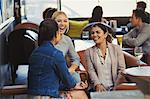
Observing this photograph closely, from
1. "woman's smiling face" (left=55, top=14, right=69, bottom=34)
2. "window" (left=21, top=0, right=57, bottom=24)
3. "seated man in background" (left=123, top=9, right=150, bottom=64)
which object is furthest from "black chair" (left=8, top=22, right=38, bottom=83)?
"window" (left=21, top=0, right=57, bottom=24)

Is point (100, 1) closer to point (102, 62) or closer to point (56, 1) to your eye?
point (56, 1)

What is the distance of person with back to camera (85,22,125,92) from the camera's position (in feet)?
11.4

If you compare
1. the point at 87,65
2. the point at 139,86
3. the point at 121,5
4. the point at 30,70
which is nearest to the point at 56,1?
the point at 121,5

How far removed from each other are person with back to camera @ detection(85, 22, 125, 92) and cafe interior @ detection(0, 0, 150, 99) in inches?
4.6

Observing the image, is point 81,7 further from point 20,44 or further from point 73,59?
point 73,59

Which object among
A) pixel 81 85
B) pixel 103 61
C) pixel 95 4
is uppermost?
pixel 95 4

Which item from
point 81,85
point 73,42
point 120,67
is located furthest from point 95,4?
point 81,85

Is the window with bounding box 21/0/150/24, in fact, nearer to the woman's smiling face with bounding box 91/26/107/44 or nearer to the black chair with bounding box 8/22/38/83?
the black chair with bounding box 8/22/38/83

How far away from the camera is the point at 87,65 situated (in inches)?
141

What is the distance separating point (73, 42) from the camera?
523cm

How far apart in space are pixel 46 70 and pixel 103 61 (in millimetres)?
852

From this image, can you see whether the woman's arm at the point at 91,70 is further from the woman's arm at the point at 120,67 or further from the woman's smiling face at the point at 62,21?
the woman's smiling face at the point at 62,21

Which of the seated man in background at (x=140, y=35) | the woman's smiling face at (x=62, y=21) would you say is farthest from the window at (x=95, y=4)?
the woman's smiling face at (x=62, y=21)

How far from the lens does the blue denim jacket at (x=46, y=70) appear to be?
284cm
